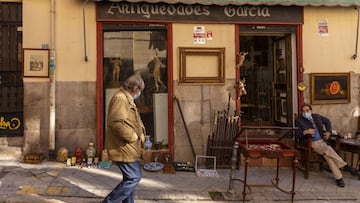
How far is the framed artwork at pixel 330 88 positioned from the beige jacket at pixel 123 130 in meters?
4.58

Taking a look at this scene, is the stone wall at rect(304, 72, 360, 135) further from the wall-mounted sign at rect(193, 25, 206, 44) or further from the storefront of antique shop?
the wall-mounted sign at rect(193, 25, 206, 44)

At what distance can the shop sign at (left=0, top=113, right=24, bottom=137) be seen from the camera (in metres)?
6.87

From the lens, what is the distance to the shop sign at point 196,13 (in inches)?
268

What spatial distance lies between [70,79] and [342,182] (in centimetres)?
538

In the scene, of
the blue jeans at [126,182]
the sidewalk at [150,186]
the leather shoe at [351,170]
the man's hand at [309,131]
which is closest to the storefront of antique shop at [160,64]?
the sidewalk at [150,186]

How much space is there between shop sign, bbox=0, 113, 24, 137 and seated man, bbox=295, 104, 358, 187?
537 centimetres

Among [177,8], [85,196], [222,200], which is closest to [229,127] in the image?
[222,200]

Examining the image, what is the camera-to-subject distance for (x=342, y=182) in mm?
5918

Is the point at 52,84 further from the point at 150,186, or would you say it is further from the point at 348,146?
the point at 348,146

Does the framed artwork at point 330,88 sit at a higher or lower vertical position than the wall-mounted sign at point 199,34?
lower

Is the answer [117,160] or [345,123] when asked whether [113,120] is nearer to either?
[117,160]

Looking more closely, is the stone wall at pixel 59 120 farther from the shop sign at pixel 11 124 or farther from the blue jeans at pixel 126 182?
the blue jeans at pixel 126 182

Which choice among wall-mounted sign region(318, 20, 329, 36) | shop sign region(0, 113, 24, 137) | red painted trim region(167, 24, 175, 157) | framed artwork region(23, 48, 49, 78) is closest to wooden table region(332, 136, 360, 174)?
wall-mounted sign region(318, 20, 329, 36)

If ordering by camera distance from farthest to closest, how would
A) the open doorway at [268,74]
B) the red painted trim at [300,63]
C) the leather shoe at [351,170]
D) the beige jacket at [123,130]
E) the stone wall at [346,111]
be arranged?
1. the open doorway at [268,74]
2. the stone wall at [346,111]
3. the red painted trim at [300,63]
4. the leather shoe at [351,170]
5. the beige jacket at [123,130]
